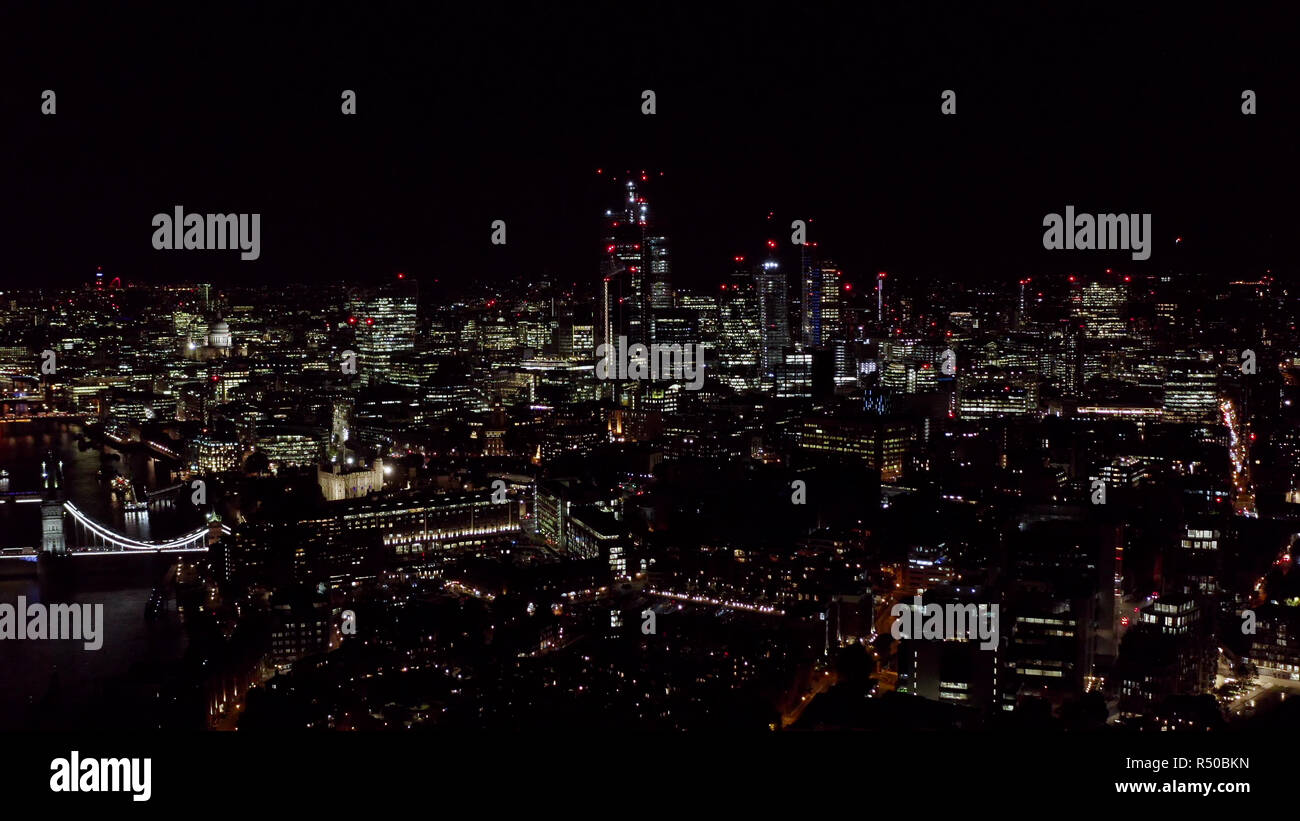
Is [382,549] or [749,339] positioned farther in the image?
[749,339]

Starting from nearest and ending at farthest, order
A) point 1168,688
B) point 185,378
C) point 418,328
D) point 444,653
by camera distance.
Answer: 1. point 1168,688
2. point 444,653
3. point 185,378
4. point 418,328

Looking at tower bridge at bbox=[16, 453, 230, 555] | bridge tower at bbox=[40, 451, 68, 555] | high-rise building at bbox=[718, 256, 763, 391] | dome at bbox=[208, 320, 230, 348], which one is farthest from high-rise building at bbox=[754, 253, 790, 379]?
bridge tower at bbox=[40, 451, 68, 555]

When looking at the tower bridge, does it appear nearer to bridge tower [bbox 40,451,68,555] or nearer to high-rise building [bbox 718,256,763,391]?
bridge tower [bbox 40,451,68,555]

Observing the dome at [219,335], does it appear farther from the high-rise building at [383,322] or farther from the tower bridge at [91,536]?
the tower bridge at [91,536]

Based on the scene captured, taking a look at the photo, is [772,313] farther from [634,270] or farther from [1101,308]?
[1101,308]

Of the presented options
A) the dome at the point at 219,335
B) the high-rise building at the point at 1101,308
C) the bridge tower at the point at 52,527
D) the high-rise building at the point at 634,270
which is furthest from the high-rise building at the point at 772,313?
the bridge tower at the point at 52,527

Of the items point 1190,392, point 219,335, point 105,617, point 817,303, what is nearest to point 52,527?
point 105,617
